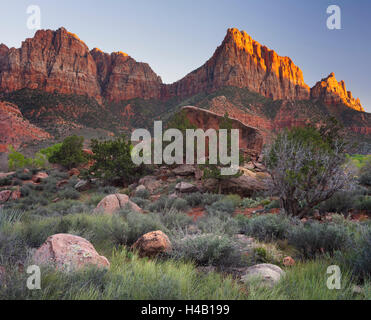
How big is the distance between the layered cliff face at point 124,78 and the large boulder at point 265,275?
116 m

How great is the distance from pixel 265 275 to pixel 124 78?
12889cm

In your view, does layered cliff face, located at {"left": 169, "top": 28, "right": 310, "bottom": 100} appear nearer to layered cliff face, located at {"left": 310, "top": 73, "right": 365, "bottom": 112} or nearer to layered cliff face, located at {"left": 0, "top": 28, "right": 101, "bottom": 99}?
layered cliff face, located at {"left": 310, "top": 73, "right": 365, "bottom": 112}

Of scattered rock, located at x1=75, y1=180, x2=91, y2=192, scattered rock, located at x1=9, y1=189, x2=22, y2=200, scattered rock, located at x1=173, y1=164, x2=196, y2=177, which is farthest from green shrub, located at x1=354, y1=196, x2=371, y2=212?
scattered rock, located at x1=9, y1=189, x2=22, y2=200

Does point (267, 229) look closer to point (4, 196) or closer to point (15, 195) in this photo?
point (4, 196)

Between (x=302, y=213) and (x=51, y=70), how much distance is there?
112 m

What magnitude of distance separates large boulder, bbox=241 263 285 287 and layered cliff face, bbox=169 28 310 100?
3509 inches

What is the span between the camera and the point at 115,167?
1684 centimetres

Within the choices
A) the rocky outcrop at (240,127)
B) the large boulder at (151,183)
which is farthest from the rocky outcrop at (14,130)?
the rocky outcrop at (240,127)

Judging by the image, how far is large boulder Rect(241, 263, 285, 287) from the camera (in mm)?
2268

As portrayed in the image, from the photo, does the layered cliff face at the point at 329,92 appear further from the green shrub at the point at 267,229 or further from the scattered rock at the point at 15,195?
the scattered rock at the point at 15,195

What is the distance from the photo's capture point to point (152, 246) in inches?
129
